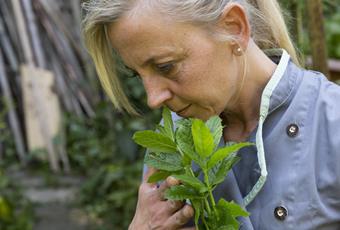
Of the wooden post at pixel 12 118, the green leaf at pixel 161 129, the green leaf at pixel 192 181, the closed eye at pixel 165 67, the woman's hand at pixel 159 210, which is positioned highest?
the closed eye at pixel 165 67

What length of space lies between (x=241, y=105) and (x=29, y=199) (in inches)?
124

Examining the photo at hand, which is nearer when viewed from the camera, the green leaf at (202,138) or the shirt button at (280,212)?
the green leaf at (202,138)

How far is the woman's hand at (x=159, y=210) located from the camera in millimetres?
1549

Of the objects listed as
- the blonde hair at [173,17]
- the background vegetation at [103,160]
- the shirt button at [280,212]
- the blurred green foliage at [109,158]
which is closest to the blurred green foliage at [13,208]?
the background vegetation at [103,160]

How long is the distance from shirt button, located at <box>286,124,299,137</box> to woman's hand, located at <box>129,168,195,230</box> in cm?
29

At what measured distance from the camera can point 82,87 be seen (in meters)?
5.04

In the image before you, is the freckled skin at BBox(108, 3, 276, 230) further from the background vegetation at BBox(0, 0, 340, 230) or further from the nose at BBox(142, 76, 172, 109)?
the background vegetation at BBox(0, 0, 340, 230)

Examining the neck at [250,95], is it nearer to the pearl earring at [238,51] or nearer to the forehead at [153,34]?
the pearl earring at [238,51]

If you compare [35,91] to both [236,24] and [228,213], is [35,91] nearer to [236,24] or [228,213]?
[236,24]

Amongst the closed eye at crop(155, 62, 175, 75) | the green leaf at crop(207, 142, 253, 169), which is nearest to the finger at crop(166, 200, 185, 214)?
the green leaf at crop(207, 142, 253, 169)

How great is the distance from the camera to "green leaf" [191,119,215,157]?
4.51 feet

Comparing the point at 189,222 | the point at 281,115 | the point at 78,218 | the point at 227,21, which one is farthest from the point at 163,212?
the point at 78,218

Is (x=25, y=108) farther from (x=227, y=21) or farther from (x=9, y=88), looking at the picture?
(x=227, y=21)

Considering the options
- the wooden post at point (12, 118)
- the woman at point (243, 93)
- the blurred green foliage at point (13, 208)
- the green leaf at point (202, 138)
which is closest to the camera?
the green leaf at point (202, 138)
